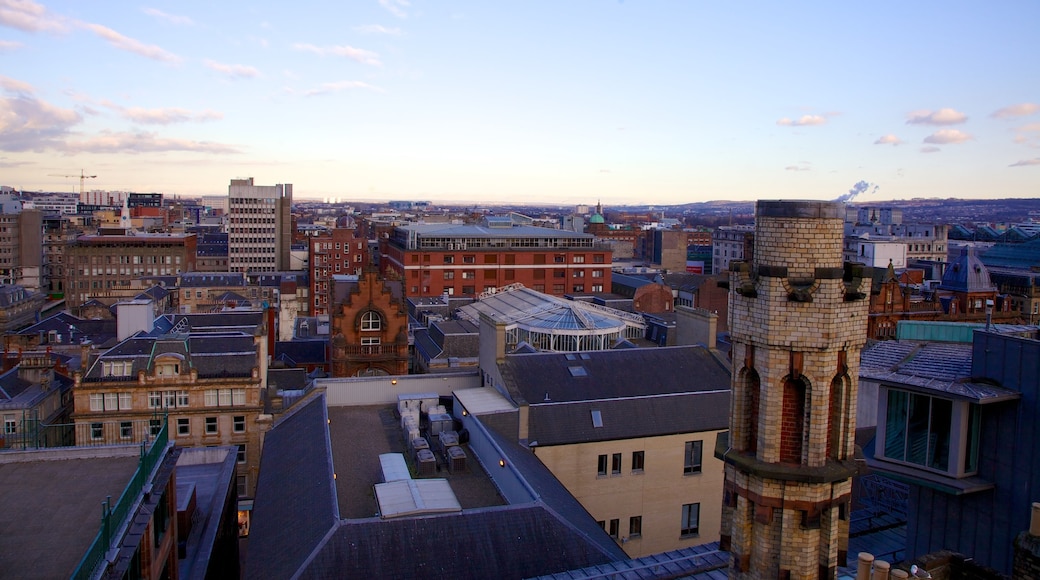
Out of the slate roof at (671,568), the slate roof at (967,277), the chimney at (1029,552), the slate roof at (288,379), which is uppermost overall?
the slate roof at (967,277)

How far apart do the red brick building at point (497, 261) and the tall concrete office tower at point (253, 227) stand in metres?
34.8

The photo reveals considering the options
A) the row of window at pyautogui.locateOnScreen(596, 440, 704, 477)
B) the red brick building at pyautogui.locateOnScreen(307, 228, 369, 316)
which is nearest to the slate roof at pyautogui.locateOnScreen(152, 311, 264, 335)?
the row of window at pyautogui.locateOnScreen(596, 440, 704, 477)

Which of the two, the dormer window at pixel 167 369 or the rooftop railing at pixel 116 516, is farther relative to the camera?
→ the dormer window at pixel 167 369

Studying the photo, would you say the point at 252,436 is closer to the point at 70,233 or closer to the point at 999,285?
the point at 999,285

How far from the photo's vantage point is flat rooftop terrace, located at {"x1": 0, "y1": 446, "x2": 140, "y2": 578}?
16938 mm

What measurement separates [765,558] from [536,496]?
456 inches

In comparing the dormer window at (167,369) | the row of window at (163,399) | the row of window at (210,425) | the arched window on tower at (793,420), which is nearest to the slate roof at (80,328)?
the row of window at (163,399)

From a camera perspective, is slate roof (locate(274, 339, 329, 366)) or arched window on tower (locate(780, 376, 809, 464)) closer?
arched window on tower (locate(780, 376, 809, 464))

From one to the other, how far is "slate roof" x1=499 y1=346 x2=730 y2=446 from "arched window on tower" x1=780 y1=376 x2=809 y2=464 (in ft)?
63.8

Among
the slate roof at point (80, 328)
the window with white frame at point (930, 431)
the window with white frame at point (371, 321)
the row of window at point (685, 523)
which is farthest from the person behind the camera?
the slate roof at point (80, 328)

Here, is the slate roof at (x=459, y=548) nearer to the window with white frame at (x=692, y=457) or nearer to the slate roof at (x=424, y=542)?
the slate roof at (x=424, y=542)

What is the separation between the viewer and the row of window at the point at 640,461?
3553cm

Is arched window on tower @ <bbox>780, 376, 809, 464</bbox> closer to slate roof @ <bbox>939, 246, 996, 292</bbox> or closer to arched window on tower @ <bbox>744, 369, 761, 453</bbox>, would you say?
arched window on tower @ <bbox>744, 369, 761, 453</bbox>

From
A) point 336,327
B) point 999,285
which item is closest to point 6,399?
point 336,327
